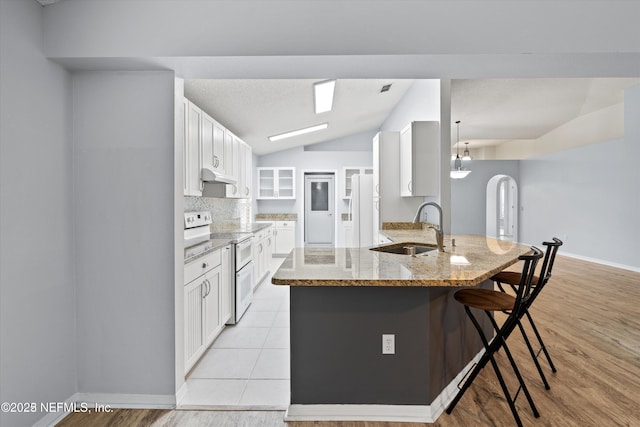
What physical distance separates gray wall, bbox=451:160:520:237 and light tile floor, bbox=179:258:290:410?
293 inches

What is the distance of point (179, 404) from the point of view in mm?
2104

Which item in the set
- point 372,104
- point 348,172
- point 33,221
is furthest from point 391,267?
point 348,172

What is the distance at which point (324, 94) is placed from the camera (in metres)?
4.40

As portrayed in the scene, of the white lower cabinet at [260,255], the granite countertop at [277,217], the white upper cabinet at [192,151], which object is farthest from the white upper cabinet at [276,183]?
the white upper cabinet at [192,151]

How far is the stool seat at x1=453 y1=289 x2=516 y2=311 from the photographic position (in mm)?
1907

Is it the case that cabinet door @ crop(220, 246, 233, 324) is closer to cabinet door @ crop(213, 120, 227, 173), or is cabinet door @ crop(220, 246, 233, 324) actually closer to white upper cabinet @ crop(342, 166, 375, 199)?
cabinet door @ crop(213, 120, 227, 173)

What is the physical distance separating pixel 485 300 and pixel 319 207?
6.35 meters

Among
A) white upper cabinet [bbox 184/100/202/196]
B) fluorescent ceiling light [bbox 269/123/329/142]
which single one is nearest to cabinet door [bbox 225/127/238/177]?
white upper cabinet [bbox 184/100/202/196]

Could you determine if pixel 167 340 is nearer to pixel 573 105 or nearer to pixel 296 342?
pixel 296 342

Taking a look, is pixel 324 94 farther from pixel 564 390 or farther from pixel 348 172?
pixel 564 390

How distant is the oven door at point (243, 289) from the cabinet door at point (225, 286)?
0.32 feet

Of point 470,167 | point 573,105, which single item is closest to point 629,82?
point 573,105

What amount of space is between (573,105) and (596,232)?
2.54m

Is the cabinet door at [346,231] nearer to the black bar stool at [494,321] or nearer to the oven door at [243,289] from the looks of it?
the oven door at [243,289]
